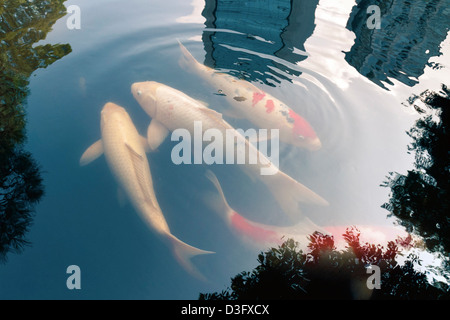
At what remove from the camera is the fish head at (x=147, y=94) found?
547 cm

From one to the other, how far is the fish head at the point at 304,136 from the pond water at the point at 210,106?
132 millimetres

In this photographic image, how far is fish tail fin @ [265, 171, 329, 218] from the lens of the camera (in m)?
4.18

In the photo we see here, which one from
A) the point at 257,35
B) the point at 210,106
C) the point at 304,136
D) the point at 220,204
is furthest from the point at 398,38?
the point at 220,204

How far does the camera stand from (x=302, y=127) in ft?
17.1

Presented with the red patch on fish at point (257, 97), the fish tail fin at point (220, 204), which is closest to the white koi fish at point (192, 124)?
the fish tail fin at point (220, 204)

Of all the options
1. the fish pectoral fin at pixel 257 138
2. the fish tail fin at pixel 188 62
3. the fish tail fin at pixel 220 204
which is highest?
the fish tail fin at pixel 188 62

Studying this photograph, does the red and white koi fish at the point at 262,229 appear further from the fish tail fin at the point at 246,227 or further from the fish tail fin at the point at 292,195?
the fish tail fin at the point at 292,195

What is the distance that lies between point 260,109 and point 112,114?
265cm

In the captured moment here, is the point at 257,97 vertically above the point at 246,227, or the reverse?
the point at 257,97

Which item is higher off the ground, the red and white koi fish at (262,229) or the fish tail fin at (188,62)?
the fish tail fin at (188,62)

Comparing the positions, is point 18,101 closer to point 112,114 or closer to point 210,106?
point 112,114

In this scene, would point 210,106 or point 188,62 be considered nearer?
point 210,106

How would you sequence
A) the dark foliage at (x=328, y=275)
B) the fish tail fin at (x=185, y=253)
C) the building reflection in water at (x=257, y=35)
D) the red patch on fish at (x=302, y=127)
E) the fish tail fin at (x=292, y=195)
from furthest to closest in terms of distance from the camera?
the building reflection in water at (x=257, y=35) → the red patch on fish at (x=302, y=127) → the fish tail fin at (x=292, y=195) → the fish tail fin at (x=185, y=253) → the dark foliage at (x=328, y=275)
